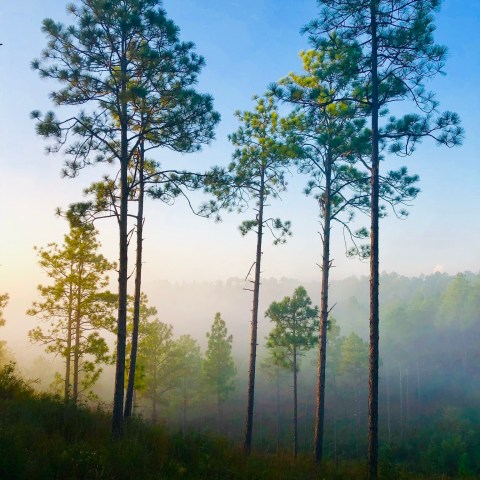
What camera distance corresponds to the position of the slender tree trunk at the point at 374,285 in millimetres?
9422

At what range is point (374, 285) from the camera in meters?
10.0

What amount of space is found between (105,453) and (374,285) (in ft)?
24.3

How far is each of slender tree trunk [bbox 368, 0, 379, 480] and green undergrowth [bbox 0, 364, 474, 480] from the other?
731 millimetres

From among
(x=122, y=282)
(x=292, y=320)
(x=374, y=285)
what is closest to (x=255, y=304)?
(x=374, y=285)

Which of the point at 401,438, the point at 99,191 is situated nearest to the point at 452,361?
the point at 401,438

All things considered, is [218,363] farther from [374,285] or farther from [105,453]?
[105,453]

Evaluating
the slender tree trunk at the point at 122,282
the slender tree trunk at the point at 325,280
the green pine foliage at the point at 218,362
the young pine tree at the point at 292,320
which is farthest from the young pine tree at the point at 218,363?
the slender tree trunk at the point at 122,282

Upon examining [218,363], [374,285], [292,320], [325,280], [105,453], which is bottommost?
[218,363]

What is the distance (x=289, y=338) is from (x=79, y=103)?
2120 centimetres

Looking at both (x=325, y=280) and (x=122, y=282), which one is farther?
(x=325, y=280)

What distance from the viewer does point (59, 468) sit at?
650 cm

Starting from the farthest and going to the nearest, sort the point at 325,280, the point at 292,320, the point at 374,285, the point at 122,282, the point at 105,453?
the point at 292,320 → the point at 325,280 → the point at 374,285 → the point at 122,282 → the point at 105,453

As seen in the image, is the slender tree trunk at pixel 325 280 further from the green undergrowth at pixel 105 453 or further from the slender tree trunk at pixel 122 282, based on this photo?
the slender tree trunk at pixel 122 282

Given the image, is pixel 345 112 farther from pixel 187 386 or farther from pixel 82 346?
pixel 187 386
